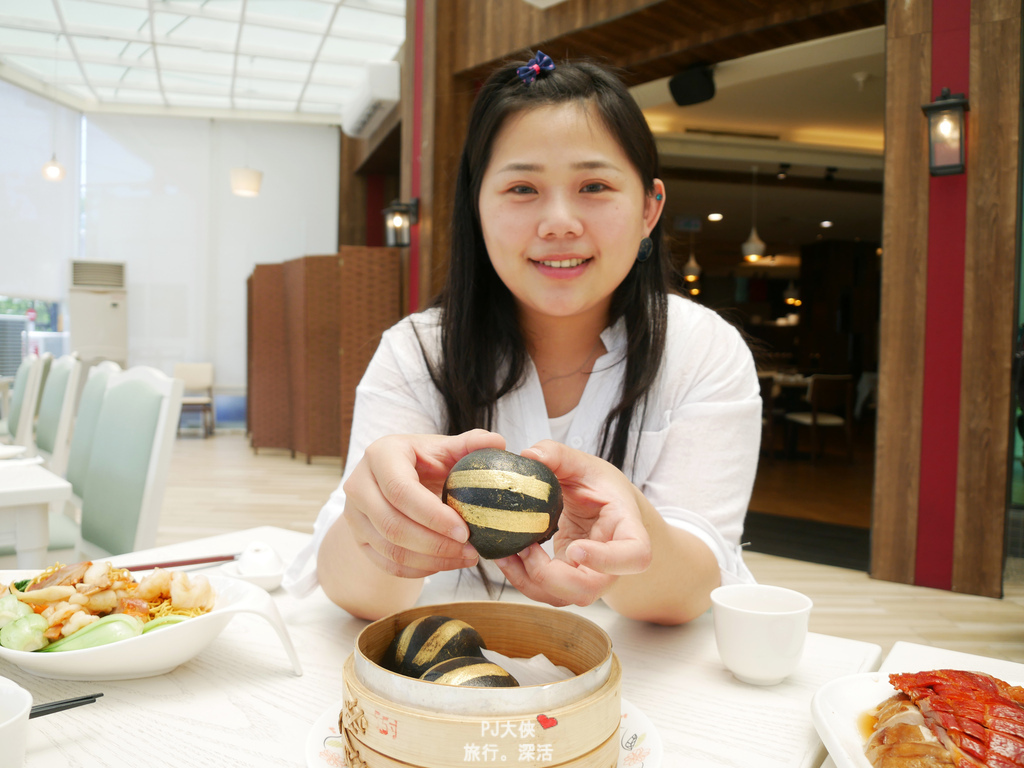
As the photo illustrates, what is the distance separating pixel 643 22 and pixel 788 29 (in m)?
0.87

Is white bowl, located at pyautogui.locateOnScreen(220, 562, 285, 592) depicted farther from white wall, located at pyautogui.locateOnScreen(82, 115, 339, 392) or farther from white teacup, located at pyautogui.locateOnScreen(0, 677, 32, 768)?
white wall, located at pyautogui.locateOnScreen(82, 115, 339, 392)

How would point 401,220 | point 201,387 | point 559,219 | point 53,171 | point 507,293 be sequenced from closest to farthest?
point 559,219 < point 507,293 < point 401,220 < point 53,171 < point 201,387

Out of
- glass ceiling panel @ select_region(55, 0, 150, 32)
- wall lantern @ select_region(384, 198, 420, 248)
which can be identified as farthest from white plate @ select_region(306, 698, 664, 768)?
Result: glass ceiling panel @ select_region(55, 0, 150, 32)

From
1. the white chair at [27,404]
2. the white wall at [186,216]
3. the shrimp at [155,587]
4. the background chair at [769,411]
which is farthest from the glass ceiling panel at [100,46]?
the shrimp at [155,587]

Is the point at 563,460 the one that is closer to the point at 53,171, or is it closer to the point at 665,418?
the point at 665,418

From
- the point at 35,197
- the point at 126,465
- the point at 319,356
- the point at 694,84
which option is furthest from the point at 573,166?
the point at 35,197

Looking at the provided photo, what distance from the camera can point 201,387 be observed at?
10320mm

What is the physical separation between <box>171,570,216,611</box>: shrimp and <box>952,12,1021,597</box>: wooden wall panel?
3709mm

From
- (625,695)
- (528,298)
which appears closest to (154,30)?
(528,298)

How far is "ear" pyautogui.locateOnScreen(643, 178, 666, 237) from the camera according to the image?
124 centimetres

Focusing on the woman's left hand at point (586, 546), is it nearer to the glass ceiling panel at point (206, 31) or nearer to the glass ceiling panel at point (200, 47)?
the glass ceiling panel at point (200, 47)

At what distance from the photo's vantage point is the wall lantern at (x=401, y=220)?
6156mm

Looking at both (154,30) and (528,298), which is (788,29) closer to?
(528,298)

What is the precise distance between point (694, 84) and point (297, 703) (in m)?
5.20
